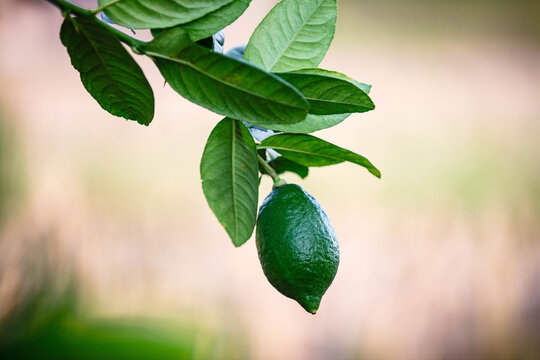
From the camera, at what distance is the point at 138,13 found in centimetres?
36

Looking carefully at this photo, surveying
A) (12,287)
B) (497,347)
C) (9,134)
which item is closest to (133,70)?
(12,287)

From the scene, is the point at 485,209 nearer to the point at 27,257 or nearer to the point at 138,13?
the point at 27,257

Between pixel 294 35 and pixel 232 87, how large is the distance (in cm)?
15

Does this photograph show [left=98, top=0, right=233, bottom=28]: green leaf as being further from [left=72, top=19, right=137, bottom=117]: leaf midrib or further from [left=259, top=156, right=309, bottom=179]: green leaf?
[left=259, top=156, right=309, bottom=179]: green leaf

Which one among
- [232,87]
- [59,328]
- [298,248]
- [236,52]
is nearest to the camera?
[232,87]

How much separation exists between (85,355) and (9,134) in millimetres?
1097

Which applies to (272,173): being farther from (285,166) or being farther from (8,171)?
(8,171)

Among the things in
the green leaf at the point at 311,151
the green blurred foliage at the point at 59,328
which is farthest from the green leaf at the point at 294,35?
the green blurred foliage at the point at 59,328

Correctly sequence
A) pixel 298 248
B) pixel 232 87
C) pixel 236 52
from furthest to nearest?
pixel 236 52 < pixel 298 248 < pixel 232 87

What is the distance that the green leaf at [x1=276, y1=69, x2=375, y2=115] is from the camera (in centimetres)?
37

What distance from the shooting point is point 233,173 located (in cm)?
40

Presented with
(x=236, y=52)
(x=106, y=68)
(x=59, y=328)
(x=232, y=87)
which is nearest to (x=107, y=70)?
(x=106, y=68)

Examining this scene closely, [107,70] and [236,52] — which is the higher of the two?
[236,52]

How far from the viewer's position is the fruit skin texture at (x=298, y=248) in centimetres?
44
